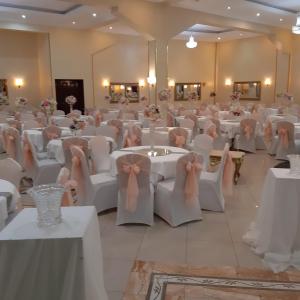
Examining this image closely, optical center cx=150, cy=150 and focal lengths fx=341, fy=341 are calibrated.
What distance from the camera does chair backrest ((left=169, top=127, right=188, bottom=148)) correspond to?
6.65 m

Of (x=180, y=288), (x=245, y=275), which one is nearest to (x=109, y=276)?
(x=180, y=288)

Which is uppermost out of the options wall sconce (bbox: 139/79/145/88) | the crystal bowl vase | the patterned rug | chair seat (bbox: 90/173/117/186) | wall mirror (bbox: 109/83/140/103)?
wall sconce (bbox: 139/79/145/88)

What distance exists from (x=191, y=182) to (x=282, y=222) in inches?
49.4

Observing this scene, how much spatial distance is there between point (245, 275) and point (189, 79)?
16131mm

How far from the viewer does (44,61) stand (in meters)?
14.6

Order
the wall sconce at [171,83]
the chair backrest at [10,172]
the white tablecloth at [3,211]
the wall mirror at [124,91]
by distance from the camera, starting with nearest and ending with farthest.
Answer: the white tablecloth at [3,211] → the chair backrest at [10,172] → the wall mirror at [124,91] → the wall sconce at [171,83]

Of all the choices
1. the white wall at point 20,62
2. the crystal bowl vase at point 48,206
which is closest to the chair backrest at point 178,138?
the crystal bowl vase at point 48,206

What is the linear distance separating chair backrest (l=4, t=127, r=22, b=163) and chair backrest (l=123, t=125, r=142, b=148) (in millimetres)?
2205

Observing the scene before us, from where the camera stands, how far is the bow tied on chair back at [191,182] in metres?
4.19

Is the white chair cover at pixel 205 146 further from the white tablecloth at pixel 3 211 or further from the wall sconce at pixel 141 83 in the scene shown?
the wall sconce at pixel 141 83

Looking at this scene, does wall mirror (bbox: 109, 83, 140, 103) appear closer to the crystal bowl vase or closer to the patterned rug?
the patterned rug

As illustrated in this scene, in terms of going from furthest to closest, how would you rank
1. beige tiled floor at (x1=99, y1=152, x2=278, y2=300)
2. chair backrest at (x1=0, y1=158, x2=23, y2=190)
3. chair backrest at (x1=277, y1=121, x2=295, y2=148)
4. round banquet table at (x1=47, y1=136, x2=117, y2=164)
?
1. chair backrest at (x1=277, y1=121, x2=295, y2=148)
2. round banquet table at (x1=47, y1=136, x2=117, y2=164)
3. chair backrest at (x1=0, y1=158, x2=23, y2=190)
4. beige tiled floor at (x1=99, y1=152, x2=278, y2=300)

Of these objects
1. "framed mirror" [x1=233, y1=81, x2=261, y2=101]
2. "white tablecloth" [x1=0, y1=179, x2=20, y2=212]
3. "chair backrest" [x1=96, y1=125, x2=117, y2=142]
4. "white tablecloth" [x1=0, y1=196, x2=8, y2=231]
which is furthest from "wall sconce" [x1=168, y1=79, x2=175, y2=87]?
"white tablecloth" [x1=0, y1=196, x2=8, y2=231]

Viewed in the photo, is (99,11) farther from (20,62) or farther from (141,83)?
(141,83)
